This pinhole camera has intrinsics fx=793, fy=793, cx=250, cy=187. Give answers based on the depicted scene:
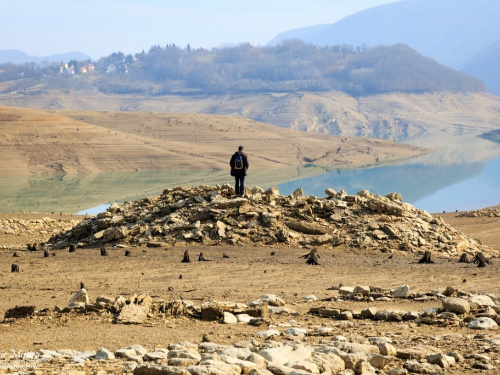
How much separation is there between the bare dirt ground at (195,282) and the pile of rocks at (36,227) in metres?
4.13

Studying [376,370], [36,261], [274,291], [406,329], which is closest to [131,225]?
[36,261]

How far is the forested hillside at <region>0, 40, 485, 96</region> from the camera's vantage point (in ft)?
447

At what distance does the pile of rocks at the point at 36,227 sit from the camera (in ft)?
59.1

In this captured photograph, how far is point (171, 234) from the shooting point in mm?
13586

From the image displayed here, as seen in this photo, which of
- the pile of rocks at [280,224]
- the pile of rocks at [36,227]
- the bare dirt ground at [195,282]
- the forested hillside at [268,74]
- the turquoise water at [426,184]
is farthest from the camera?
the forested hillside at [268,74]

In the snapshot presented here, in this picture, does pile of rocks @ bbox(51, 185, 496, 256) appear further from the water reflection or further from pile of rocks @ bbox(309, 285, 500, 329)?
the water reflection

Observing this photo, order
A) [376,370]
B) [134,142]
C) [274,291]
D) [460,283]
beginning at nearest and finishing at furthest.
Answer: [376,370] < [274,291] < [460,283] < [134,142]

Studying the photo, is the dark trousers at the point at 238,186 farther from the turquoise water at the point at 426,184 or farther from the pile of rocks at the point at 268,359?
the turquoise water at the point at 426,184

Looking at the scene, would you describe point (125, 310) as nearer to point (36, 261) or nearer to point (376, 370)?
point (376, 370)

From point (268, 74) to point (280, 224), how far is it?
14212 cm

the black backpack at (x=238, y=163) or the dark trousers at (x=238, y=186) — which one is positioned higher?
the black backpack at (x=238, y=163)

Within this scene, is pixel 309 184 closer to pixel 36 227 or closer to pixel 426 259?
pixel 36 227

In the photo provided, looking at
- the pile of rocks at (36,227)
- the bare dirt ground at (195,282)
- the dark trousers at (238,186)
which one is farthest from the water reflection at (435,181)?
the bare dirt ground at (195,282)

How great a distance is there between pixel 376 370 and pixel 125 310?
253 cm
